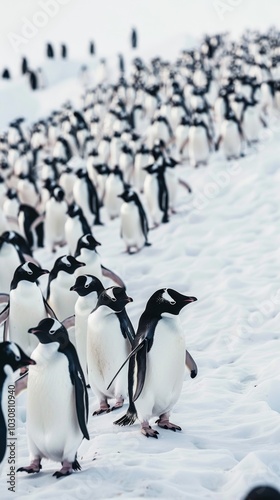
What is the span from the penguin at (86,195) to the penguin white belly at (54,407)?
6.43 meters

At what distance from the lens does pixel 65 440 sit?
3338 millimetres

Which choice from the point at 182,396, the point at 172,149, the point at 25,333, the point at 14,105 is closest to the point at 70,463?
the point at 182,396

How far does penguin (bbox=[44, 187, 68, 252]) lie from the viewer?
29.7 ft

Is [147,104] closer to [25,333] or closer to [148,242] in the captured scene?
[148,242]

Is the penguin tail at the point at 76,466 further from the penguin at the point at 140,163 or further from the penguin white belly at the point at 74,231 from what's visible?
the penguin at the point at 140,163

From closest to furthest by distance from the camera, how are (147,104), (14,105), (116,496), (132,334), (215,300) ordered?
(116,496)
(132,334)
(215,300)
(147,104)
(14,105)

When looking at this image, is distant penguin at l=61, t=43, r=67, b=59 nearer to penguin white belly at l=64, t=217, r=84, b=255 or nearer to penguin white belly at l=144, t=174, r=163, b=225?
penguin white belly at l=144, t=174, r=163, b=225

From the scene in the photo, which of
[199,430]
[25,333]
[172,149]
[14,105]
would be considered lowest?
[199,430]

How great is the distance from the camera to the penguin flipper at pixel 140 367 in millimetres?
3588

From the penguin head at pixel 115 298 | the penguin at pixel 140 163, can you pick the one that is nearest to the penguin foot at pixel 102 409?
the penguin head at pixel 115 298

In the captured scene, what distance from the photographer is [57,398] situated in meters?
3.32

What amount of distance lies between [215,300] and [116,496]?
3.41m

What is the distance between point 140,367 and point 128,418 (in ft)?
1.42

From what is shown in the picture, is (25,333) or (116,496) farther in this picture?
(25,333)
